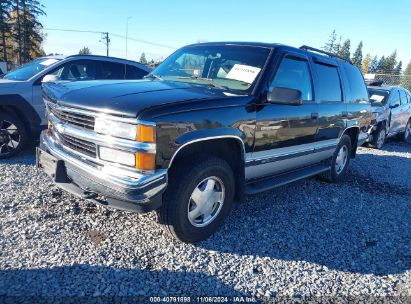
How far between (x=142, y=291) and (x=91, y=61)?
531 centimetres

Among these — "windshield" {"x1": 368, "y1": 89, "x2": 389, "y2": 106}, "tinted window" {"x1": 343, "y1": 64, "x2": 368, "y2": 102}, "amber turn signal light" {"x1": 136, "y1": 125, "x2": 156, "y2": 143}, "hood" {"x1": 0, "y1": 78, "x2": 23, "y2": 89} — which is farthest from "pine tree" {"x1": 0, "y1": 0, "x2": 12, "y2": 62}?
"amber turn signal light" {"x1": 136, "y1": 125, "x2": 156, "y2": 143}

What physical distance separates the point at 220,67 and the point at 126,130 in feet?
5.83

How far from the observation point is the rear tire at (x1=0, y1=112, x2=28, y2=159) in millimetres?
5637

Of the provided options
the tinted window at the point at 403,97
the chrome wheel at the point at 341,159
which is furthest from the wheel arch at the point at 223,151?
the tinted window at the point at 403,97

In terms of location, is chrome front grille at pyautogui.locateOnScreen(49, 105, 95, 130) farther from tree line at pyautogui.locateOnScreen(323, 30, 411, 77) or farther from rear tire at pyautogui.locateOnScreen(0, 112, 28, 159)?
tree line at pyautogui.locateOnScreen(323, 30, 411, 77)

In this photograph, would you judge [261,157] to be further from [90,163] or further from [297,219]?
[90,163]

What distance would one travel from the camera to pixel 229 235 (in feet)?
12.0

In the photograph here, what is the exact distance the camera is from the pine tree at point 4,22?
116 ft

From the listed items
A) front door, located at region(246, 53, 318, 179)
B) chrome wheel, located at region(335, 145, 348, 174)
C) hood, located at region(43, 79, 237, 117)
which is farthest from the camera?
chrome wheel, located at region(335, 145, 348, 174)

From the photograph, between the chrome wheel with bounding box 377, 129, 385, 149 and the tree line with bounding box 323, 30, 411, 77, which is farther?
the tree line with bounding box 323, 30, 411, 77

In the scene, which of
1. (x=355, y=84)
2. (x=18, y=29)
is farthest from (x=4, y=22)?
(x=355, y=84)

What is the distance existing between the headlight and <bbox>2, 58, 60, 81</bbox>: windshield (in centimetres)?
401

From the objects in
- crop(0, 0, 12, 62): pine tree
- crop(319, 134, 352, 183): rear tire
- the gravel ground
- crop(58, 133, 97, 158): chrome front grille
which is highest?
crop(0, 0, 12, 62): pine tree

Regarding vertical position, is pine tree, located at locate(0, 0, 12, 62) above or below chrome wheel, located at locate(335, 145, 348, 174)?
above
